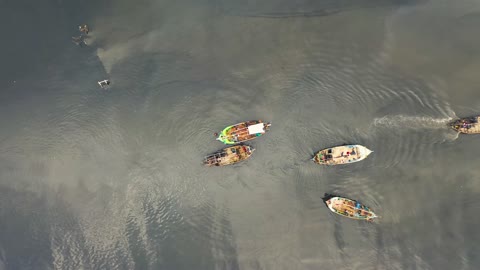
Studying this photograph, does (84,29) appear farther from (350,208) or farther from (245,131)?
(350,208)

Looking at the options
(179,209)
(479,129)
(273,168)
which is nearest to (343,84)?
(273,168)

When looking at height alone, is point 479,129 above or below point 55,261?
above

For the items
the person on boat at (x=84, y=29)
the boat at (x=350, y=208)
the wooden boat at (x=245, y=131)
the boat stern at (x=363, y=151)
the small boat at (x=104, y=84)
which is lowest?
the boat at (x=350, y=208)

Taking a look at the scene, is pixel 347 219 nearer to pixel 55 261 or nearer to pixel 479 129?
pixel 479 129

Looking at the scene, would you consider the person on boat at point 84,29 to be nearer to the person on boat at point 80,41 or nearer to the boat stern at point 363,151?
the person on boat at point 80,41

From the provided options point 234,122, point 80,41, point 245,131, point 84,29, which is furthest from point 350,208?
point 84,29

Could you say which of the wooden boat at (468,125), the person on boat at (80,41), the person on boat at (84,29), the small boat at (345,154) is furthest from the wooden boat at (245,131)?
the person on boat at (84,29)
